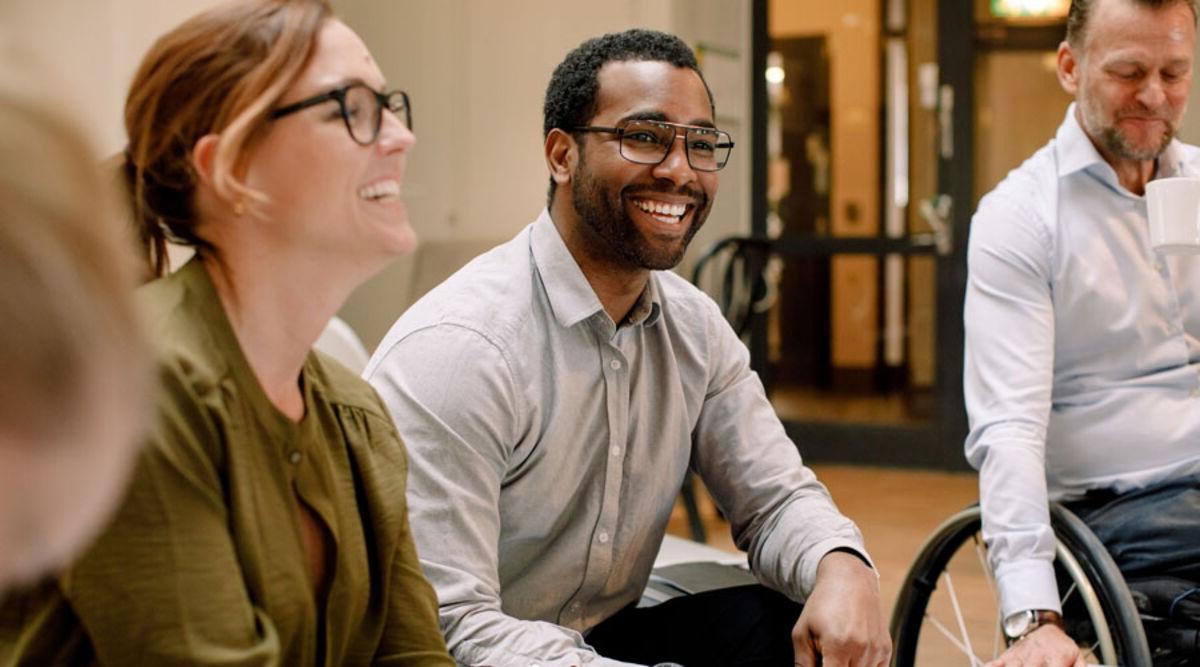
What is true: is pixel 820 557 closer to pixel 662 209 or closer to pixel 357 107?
pixel 662 209

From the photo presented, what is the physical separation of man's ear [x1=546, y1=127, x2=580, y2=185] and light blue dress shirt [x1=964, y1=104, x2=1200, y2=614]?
2.26ft

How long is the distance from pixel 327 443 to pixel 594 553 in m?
0.58

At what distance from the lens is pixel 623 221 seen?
5.48 ft

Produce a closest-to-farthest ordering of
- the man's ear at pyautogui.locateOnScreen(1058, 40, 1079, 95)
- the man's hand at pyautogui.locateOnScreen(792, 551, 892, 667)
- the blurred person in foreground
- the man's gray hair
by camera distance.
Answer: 1. the blurred person in foreground
2. the man's hand at pyautogui.locateOnScreen(792, 551, 892, 667)
3. the man's gray hair
4. the man's ear at pyautogui.locateOnScreen(1058, 40, 1079, 95)

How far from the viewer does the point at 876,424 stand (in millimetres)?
5496

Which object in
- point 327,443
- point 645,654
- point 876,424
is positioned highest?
point 327,443

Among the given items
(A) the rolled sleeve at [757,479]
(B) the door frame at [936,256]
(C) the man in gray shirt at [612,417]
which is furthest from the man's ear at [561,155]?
(B) the door frame at [936,256]

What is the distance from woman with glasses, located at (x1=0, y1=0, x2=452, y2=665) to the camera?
0.93 meters

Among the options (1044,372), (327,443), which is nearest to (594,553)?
(327,443)

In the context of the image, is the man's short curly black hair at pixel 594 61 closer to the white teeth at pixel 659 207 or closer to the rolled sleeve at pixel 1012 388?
the white teeth at pixel 659 207

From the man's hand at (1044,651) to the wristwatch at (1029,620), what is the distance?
2cm

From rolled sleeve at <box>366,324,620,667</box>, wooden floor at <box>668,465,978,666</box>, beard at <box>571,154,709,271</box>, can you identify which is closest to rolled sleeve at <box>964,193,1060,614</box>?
beard at <box>571,154,709,271</box>

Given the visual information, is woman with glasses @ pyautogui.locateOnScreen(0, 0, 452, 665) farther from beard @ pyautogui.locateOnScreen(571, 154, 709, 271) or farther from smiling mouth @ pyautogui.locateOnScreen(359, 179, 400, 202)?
beard @ pyautogui.locateOnScreen(571, 154, 709, 271)

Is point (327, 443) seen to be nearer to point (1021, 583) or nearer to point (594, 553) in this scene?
point (594, 553)
